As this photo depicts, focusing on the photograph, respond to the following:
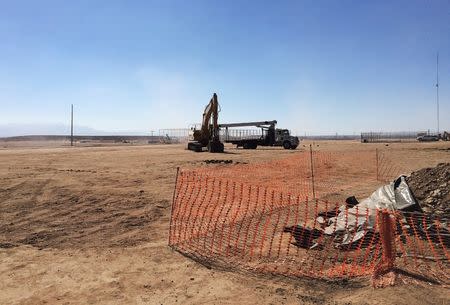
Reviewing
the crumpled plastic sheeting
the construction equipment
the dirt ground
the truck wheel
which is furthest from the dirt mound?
the construction equipment

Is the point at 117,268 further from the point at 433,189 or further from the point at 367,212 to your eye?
the point at 433,189

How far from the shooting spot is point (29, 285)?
591cm

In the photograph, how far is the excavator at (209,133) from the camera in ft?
114

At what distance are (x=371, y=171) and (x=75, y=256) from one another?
1670 cm

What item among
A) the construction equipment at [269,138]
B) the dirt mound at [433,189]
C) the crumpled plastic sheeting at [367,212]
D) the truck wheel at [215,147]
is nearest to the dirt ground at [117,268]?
the crumpled plastic sheeting at [367,212]

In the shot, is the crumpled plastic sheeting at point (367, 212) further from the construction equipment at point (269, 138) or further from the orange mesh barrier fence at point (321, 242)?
the construction equipment at point (269, 138)

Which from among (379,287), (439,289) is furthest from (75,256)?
(439,289)

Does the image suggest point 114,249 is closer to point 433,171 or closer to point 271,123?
point 433,171

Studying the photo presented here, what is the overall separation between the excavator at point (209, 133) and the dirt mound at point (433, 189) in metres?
24.3

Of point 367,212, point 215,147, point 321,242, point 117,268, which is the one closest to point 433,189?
point 367,212

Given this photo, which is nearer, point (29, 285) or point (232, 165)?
point (29, 285)

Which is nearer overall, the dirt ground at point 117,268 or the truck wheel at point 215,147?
the dirt ground at point 117,268

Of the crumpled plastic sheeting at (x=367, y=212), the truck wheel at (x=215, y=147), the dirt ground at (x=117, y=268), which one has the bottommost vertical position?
the dirt ground at (x=117, y=268)

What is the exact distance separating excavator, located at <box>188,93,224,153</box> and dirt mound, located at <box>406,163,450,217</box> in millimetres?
24328
